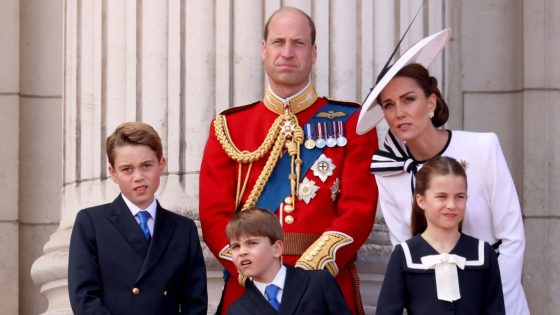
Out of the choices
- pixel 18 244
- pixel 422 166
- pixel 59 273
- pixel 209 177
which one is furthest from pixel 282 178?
pixel 18 244

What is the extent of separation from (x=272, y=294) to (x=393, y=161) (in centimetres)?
76

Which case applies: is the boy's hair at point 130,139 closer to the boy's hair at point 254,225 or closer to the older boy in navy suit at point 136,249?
the older boy in navy suit at point 136,249

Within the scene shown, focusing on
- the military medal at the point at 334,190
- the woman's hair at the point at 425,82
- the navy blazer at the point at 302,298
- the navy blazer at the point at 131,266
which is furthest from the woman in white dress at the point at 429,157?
the navy blazer at the point at 131,266

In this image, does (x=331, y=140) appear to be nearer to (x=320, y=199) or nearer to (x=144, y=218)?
(x=320, y=199)

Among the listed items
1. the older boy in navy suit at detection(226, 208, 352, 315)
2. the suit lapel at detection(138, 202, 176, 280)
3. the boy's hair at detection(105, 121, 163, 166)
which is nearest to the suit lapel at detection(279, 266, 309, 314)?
the older boy in navy suit at detection(226, 208, 352, 315)

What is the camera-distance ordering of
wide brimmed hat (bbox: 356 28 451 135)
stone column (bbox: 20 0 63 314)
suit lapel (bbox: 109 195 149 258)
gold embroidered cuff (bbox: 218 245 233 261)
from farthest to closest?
stone column (bbox: 20 0 63 314), gold embroidered cuff (bbox: 218 245 233 261), suit lapel (bbox: 109 195 149 258), wide brimmed hat (bbox: 356 28 451 135)

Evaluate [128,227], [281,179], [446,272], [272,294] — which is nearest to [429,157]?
[446,272]

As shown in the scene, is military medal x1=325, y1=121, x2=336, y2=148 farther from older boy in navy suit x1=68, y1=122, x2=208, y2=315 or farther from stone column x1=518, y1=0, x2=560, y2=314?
stone column x1=518, y1=0, x2=560, y2=314

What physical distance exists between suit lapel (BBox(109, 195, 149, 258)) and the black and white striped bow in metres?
0.97

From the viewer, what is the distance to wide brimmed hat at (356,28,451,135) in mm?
7047

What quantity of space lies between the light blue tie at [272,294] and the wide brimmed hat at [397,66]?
31.9 inches

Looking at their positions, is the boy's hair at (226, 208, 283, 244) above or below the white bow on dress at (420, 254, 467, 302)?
above

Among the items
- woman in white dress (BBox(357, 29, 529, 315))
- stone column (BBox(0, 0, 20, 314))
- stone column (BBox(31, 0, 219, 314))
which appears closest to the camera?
woman in white dress (BBox(357, 29, 529, 315))

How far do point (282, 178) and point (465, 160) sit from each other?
902mm
